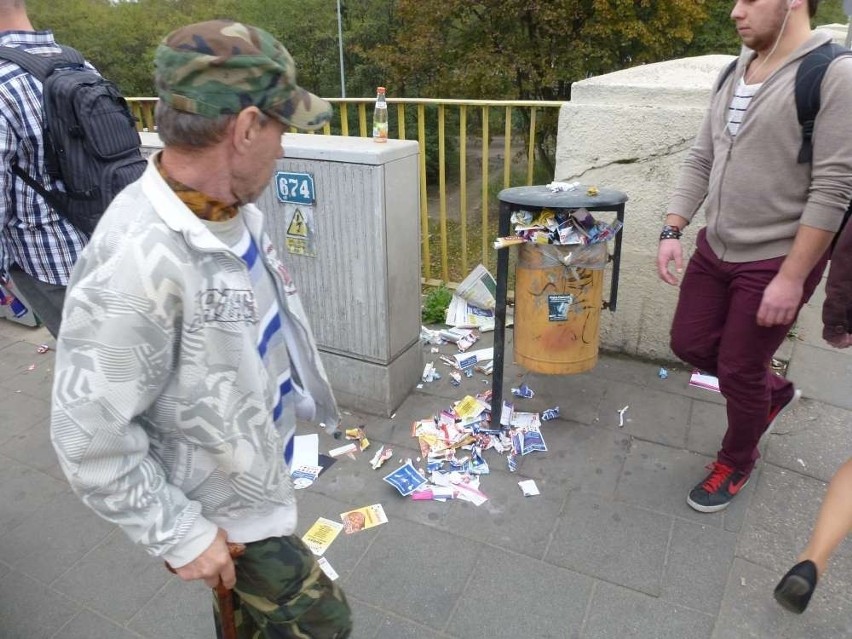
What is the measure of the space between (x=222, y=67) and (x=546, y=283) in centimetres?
212

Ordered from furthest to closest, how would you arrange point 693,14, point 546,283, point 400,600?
point 693,14 < point 546,283 < point 400,600

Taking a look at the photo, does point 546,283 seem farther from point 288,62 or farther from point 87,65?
point 87,65

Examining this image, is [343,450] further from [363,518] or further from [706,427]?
[706,427]

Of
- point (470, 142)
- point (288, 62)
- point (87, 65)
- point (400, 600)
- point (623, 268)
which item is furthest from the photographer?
point (470, 142)

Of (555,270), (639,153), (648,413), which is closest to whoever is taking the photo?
(555,270)

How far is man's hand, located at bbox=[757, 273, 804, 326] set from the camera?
2.26m

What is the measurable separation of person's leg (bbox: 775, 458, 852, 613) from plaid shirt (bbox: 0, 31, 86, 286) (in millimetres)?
2886

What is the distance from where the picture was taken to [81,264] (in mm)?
1273

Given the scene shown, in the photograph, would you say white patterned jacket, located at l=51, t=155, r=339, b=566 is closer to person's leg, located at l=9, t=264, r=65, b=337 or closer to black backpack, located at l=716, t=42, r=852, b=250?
person's leg, located at l=9, t=264, r=65, b=337

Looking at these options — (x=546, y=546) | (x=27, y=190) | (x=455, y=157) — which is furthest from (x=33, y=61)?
(x=455, y=157)

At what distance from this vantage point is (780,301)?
228cm

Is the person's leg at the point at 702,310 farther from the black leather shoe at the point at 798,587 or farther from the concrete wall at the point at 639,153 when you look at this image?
the concrete wall at the point at 639,153

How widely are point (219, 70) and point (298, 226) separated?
A: 2.16 m

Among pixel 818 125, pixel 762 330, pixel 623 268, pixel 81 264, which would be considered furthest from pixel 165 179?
pixel 623 268
